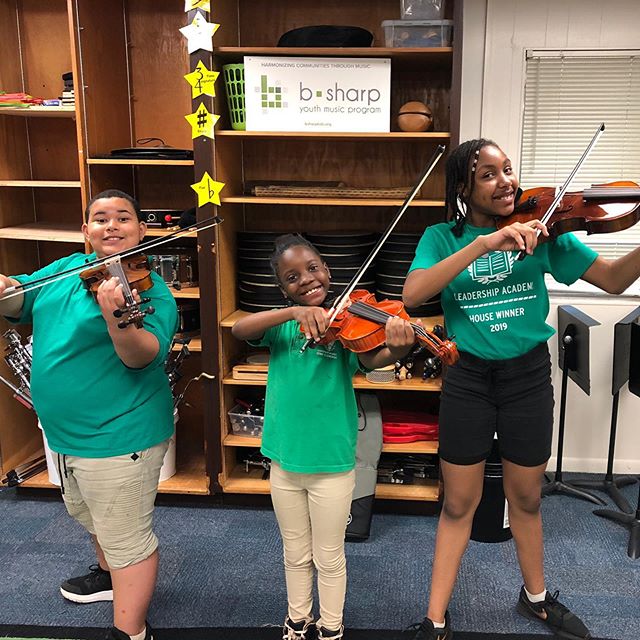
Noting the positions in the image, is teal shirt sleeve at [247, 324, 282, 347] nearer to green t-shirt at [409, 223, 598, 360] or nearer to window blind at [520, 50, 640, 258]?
green t-shirt at [409, 223, 598, 360]

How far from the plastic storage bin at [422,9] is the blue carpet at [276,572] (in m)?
1.97

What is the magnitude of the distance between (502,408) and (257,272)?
1302mm

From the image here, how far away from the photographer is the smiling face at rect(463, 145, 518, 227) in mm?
1625

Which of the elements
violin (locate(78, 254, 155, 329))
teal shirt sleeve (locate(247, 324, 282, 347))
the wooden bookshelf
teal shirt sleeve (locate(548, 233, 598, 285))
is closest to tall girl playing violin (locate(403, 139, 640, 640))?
teal shirt sleeve (locate(548, 233, 598, 285))

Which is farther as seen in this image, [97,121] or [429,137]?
[97,121]

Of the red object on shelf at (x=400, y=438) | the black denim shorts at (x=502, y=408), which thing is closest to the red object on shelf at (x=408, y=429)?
the red object on shelf at (x=400, y=438)

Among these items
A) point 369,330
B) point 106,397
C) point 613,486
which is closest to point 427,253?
point 369,330

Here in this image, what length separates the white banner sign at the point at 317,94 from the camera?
241 centimetres

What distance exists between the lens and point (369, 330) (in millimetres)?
1543

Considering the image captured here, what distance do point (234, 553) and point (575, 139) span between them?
226 cm

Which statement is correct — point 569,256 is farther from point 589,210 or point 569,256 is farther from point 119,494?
point 119,494

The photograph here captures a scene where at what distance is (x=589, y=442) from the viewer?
308cm

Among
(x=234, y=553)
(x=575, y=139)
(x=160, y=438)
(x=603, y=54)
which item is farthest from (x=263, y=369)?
(x=603, y=54)

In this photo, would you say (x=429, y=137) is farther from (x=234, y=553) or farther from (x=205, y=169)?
(x=234, y=553)
